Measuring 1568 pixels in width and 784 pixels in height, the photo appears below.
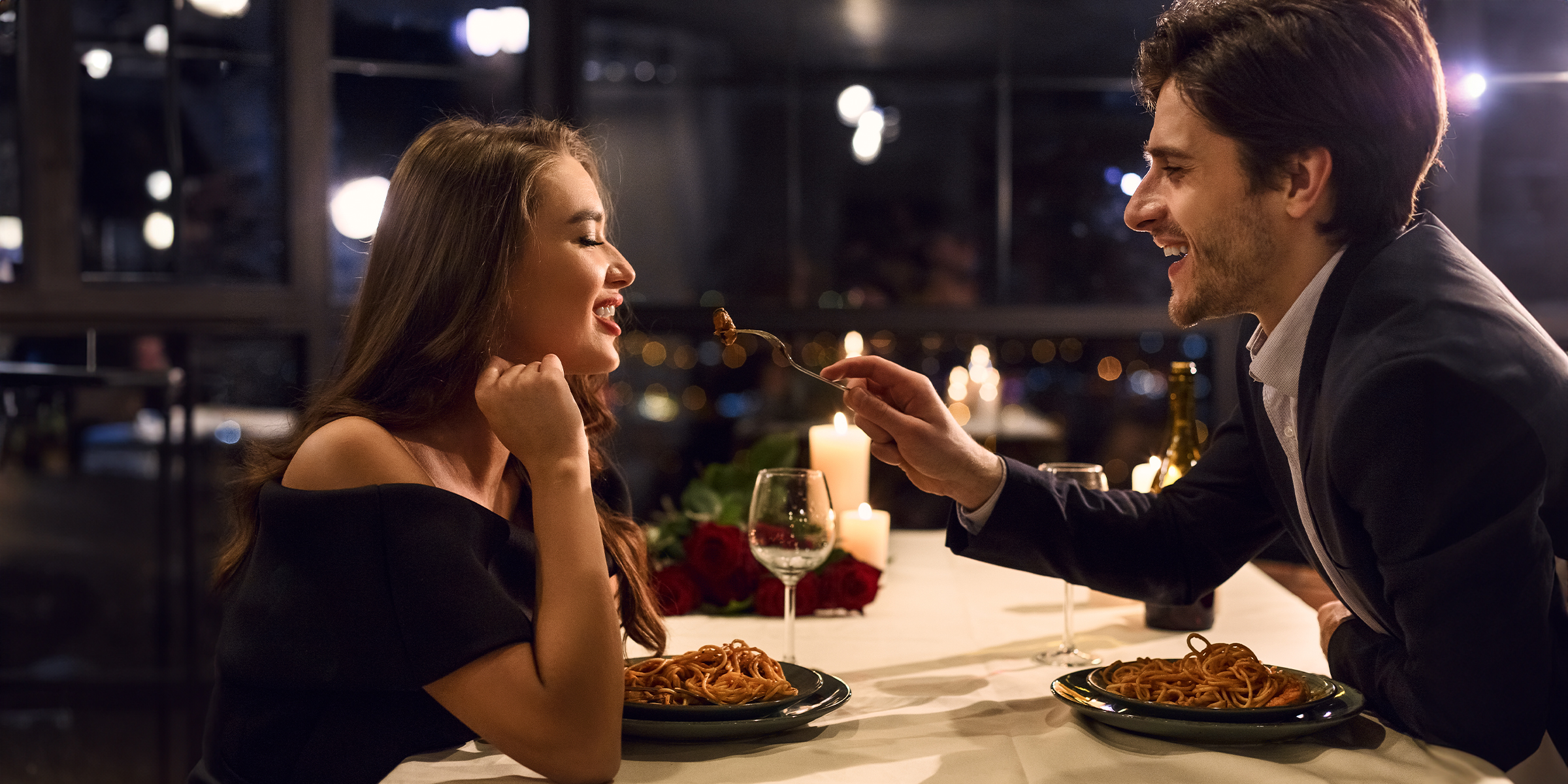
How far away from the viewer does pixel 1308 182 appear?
4.43 feet

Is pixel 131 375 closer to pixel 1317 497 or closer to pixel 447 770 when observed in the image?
pixel 447 770

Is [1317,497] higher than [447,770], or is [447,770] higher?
[1317,497]

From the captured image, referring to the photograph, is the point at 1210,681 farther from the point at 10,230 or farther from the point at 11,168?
the point at 11,168

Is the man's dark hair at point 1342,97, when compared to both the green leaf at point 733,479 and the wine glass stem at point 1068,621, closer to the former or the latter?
the wine glass stem at point 1068,621

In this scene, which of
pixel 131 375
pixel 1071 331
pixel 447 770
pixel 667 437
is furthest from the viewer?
pixel 667 437

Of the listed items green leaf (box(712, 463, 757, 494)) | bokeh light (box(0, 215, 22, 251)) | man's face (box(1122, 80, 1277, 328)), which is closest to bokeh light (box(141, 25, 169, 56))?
bokeh light (box(0, 215, 22, 251))

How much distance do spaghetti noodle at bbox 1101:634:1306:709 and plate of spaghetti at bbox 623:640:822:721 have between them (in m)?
0.31

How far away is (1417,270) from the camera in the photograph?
1183 mm

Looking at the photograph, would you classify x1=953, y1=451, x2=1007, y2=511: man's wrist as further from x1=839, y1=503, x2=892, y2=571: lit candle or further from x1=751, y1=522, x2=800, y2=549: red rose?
x1=839, y1=503, x2=892, y2=571: lit candle

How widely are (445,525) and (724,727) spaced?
1.07ft

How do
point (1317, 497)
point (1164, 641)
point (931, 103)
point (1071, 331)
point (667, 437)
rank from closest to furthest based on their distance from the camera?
point (1317, 497)
point (1164, 641)
point (1071, 331)
point (931, 103)
point (667, 437)

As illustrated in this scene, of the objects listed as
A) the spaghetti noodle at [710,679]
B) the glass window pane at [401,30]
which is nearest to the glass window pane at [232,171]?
the glass window pane at [401,30]

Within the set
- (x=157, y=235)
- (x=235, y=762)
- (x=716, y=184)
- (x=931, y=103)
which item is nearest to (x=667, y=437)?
(x=716, y=184)

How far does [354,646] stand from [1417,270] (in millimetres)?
1078
